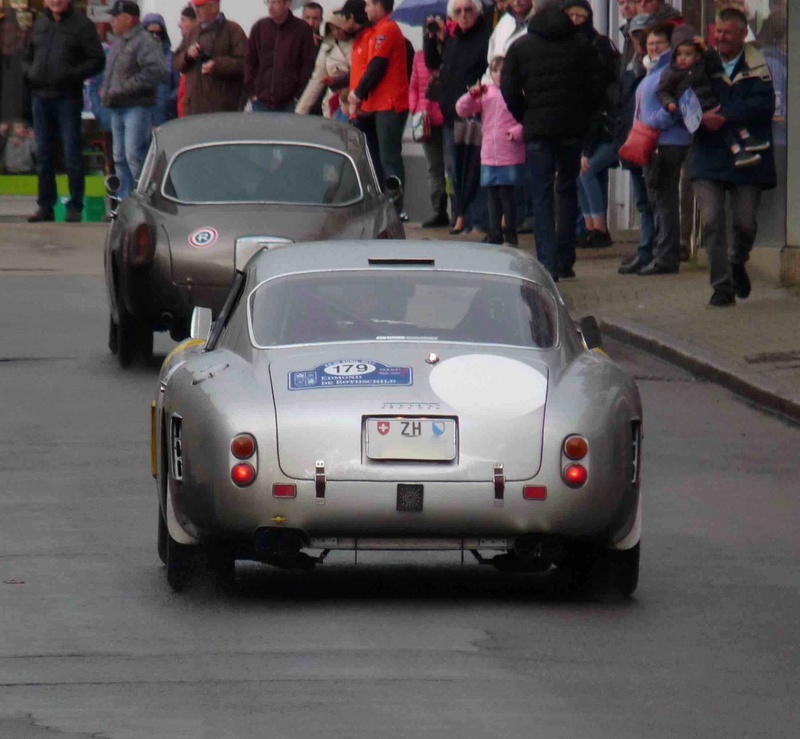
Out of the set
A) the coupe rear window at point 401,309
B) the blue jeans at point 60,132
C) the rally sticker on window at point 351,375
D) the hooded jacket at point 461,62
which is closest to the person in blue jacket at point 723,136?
the hooded jacket at point 461,62

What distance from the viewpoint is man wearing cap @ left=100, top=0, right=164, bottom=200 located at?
25.2 meters

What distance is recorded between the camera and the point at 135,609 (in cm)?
776

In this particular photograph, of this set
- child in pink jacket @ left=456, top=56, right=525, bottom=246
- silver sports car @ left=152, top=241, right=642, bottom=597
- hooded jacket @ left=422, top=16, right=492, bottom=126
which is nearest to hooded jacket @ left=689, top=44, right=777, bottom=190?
child in pink jacket @ left=456, top=56, right=525, bottom=246

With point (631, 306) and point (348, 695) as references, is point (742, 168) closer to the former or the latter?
point (631, 306)

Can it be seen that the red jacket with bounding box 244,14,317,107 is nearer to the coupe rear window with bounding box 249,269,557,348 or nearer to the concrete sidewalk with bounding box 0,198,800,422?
the concrete sidewalk with bounding box 0,198,800,422

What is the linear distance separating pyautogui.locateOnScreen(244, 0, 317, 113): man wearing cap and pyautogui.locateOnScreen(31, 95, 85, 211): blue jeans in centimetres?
241

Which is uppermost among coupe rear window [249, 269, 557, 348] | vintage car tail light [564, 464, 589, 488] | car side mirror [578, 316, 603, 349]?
coupe rear window [249, 269, 557, 348]

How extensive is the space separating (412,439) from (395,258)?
1358mm

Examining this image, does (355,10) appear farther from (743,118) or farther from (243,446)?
(243,446)

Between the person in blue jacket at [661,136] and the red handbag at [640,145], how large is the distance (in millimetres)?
45

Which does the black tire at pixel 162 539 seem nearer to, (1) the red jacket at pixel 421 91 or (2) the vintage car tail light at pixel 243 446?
(2) the vintage car tail light at pixel 243 446

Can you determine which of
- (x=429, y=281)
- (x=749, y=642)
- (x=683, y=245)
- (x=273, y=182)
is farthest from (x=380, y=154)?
(x=749, y=642)

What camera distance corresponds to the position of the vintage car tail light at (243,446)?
7520mm

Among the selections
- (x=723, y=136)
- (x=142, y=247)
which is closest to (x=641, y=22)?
(x=723, y=136)
